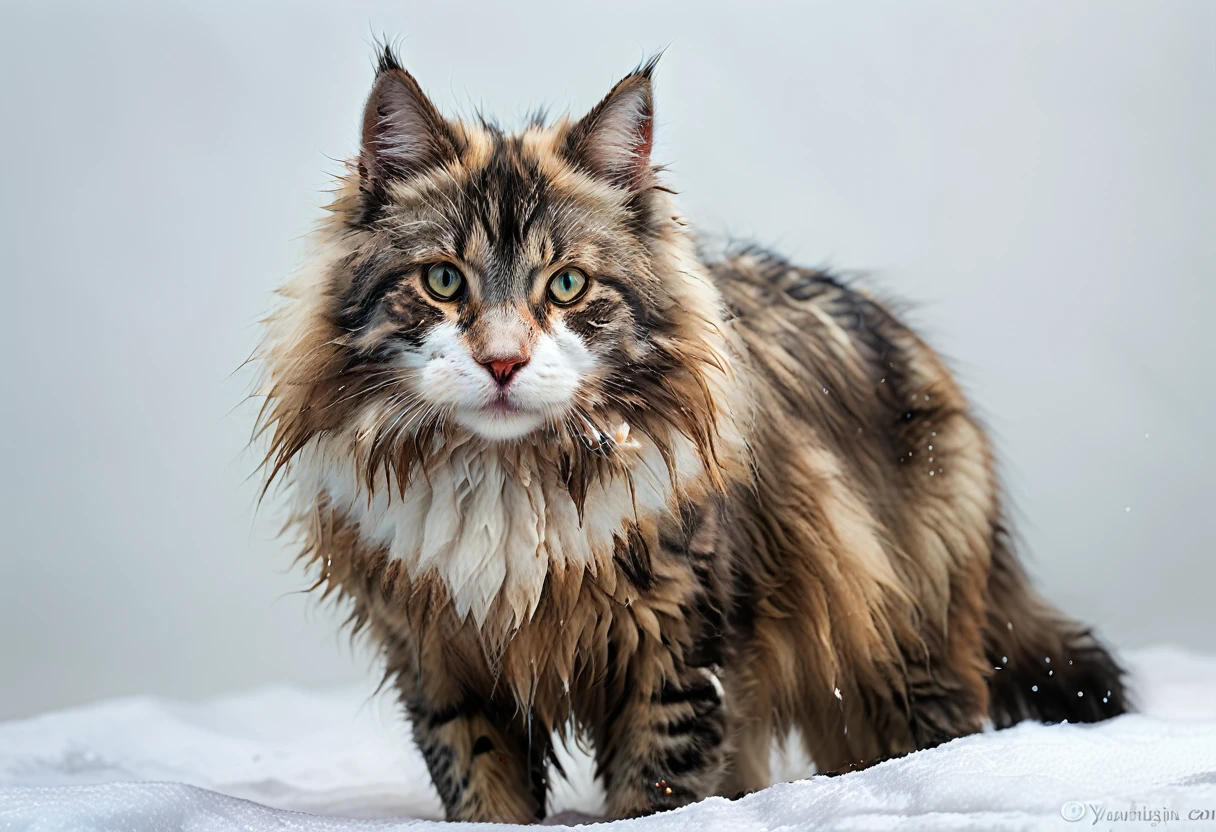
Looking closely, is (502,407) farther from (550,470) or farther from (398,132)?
(398,132)

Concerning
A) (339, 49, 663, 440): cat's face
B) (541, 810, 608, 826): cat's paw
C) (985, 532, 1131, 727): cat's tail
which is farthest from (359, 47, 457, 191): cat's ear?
(985, 532, 1131, 727): cat's tail

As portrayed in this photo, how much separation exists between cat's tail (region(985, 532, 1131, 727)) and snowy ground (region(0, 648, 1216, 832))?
0.14 metres

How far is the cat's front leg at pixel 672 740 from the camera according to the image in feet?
5.57

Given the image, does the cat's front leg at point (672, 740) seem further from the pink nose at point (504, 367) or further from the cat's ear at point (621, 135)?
the cat's ear at point (621, 135)

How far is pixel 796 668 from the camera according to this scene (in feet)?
6.40

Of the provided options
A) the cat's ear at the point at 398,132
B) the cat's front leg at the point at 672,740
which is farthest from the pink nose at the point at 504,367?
the cat's front leg at the point at 672,740

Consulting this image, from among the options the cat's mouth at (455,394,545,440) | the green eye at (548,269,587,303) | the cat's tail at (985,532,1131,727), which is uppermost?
the green eye at (548,269,587,303)

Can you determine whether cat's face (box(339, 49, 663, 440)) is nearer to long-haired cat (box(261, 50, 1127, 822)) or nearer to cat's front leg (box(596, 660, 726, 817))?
long-haired cat (box(261, 50, 1127, 822))

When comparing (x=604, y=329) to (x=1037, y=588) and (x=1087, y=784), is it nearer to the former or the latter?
(x=1087, y=784)

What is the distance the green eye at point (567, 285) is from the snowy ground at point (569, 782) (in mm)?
724

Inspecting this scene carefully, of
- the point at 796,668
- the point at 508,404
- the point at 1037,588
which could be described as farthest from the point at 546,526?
the point at 1037,588

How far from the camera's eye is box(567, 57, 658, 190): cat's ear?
5.48 feet

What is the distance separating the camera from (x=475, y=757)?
1.80m

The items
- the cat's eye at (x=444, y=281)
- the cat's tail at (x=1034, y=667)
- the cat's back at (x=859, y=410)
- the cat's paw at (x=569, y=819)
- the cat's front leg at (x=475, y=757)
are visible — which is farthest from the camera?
the cat's tail at (x=1034, y=667)
